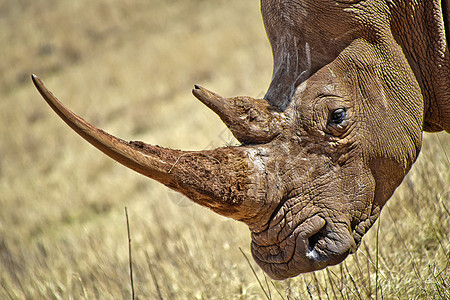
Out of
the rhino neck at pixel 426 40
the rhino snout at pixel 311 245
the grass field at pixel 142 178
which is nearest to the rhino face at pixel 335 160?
the rhino snout at pixel 311 245

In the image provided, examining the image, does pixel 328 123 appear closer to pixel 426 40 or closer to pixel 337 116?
pixel 337 116

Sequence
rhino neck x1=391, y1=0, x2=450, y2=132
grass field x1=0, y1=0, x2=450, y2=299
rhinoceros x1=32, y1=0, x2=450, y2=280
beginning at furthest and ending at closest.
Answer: grass field x1=0, y1=0, x2=450, y2=299 → rhino neck x1=391, y1=0, x2=450, y2=132 → rhinoceros x1=32, y1=0, x2=450, y2=280

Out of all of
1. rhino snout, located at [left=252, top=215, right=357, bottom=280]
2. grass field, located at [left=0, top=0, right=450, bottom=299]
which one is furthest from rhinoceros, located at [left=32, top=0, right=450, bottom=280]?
grass field, located at [left=0, top=0, right=450, bottom=299]

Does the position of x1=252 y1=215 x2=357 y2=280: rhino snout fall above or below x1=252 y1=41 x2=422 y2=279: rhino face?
below

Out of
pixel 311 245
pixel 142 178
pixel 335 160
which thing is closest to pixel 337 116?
pixel 335 160

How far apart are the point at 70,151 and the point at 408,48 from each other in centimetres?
955

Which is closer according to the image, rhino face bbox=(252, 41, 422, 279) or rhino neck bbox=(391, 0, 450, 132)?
rhino face bbox=(252, 41, 422, 279)

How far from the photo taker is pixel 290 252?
232cm

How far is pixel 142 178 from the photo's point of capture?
8484 millimetres

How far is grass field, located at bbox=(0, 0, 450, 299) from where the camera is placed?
346cm

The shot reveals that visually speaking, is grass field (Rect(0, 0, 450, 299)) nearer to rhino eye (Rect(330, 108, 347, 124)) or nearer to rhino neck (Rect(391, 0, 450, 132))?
rhino eye (Rect(330, 108, 347, 124))

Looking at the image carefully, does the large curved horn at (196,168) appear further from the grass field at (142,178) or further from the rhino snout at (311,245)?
the grass field at (142,178)

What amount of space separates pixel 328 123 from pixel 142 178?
6395 millimetres

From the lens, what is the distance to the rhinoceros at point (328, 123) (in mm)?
2242
